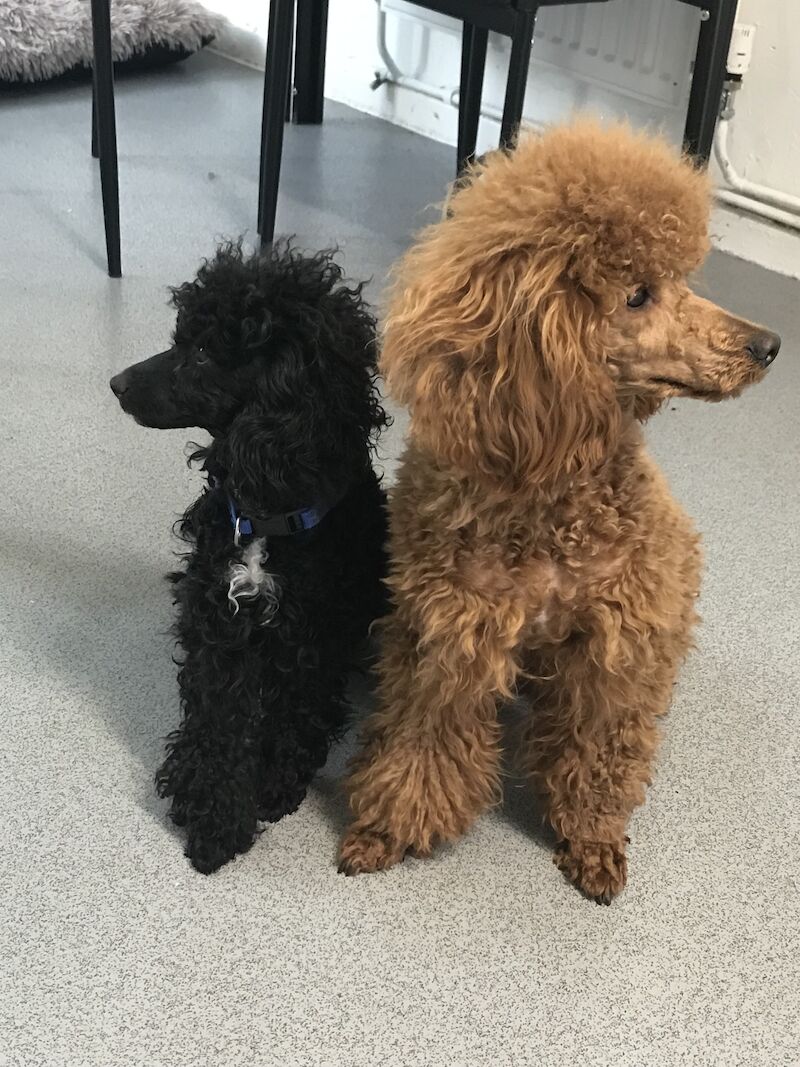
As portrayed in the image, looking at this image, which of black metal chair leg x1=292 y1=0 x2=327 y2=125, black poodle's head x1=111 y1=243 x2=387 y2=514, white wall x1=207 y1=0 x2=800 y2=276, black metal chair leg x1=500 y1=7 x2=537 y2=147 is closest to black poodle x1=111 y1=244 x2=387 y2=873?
black poodle's head x1=111 y1=243 x2=387 y2=514

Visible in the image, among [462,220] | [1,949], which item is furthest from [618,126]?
[1,949]

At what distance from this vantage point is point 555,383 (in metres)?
0.93

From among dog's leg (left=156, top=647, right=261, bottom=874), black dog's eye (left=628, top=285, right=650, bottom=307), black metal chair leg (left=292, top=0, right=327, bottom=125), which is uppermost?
black dog's eye (left=628, top=285, right=650, bottom=307)

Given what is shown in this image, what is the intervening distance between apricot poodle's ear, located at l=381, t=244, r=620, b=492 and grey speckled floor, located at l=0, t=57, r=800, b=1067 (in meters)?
0.53

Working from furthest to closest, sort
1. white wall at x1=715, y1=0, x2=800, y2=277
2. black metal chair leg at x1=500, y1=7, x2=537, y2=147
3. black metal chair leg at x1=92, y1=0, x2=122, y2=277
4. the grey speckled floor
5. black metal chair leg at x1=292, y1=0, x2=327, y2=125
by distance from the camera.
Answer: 1. black metal chair leg at x1=292, y1=0, x2=327, y2=125
2. white wall at x1=715, y1=0, x2=800, y2=277
3. black metal chair leg at x1=92, y1=0, x2=122, y2=277
4. black metal chair leg at x1=500, y1=7, x2=537, y2=147
5. the grey speckled floor

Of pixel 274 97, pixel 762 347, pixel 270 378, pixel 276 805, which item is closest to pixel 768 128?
pixel 274 97

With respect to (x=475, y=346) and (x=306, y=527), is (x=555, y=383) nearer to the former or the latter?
(x=475, y=346)

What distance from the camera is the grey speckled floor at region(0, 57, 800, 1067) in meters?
1.08

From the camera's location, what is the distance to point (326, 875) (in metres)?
1.22

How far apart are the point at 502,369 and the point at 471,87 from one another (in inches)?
74.1

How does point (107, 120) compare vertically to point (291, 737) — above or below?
above

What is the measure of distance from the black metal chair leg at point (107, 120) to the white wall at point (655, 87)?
3.01 feet

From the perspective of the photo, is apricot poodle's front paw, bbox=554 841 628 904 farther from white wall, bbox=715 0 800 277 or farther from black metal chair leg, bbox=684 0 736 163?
white wall, bbox=715 0 800 277

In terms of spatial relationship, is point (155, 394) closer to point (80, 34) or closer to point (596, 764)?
point (596, 764)
